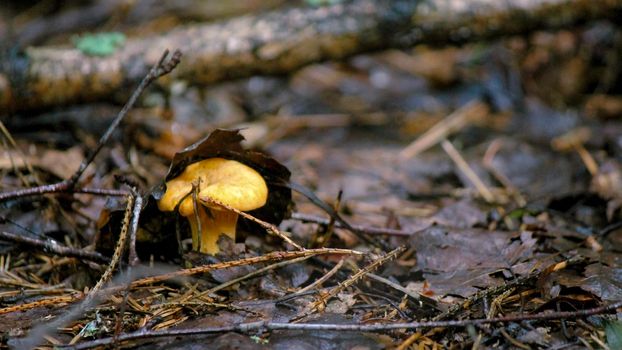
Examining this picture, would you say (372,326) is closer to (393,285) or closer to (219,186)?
(393,285)

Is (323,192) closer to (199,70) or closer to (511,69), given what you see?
(199,70)

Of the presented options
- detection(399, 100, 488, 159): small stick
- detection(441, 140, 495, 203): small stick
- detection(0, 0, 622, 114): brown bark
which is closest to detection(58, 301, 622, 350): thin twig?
detection(441, 140, 495, 203): small stick

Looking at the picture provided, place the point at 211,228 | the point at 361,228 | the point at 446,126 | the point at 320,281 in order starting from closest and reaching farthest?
the point at 320,281 < the point at 211,228 < the point at 361,228 < the point at 446,126

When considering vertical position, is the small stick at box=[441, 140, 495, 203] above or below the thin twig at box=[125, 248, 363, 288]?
below

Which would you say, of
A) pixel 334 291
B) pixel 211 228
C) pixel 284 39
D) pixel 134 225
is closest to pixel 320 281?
pixel 334 291

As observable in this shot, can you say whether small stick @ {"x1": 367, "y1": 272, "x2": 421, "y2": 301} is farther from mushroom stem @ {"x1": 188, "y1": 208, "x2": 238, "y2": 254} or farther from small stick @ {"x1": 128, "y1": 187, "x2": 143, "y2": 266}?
small stick @ {"x1": 128, "y1": 187, "x2": 143, "y2": 266}

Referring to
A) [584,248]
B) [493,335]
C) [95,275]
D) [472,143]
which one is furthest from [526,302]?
[472,143]
